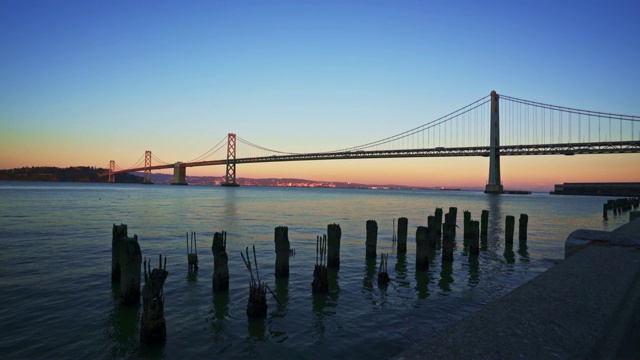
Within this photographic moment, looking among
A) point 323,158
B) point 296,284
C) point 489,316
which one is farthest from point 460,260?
point 323,158

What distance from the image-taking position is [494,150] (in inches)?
2571

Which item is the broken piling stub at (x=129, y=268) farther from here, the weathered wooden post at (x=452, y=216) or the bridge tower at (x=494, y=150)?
the bridge tower at (x=494, y=150)

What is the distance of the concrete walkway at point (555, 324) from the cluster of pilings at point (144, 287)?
334 cm

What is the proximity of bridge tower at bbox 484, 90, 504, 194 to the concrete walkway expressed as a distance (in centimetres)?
6617

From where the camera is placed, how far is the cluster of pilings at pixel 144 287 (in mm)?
4660

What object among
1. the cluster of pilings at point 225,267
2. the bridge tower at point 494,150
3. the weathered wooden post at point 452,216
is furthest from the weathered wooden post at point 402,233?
the bridge tower at point 494,150

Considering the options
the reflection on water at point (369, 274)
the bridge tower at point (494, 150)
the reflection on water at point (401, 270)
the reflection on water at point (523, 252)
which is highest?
the bridge tower at point (494, 150)

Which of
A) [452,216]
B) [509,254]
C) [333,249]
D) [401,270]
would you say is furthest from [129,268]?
[509,254]

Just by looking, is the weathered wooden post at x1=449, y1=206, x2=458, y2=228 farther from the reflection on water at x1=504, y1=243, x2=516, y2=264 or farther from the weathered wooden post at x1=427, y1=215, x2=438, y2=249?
the reflection on water at x1=504, y1=243, x2=516, y2=264

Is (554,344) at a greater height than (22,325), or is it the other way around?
(554,344)

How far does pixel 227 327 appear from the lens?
208 inches

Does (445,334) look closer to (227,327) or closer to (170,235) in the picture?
(227,327)

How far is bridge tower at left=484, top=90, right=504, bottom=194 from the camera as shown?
65.6m

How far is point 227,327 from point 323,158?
2741 inches
